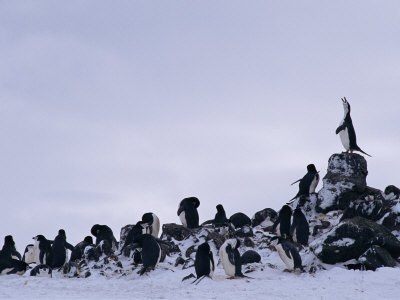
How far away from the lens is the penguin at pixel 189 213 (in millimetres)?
25000

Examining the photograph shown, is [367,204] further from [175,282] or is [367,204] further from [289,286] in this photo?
[175,282]

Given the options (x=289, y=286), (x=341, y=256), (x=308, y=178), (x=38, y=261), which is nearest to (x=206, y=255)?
(x=289, y=286)

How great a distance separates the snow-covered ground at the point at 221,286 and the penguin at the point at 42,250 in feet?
9.83

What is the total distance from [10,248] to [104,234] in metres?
3.37

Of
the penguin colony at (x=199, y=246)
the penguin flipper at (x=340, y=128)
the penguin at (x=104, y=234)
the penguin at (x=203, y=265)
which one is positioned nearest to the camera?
the penguin at (x=203, y=265)

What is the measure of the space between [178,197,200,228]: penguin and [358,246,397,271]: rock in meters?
9.02

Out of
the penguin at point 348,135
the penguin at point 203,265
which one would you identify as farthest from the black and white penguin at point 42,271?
the penguin at point 348,135

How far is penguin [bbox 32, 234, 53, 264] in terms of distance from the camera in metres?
21.4

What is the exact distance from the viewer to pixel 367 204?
21.9 meters

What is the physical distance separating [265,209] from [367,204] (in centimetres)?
544

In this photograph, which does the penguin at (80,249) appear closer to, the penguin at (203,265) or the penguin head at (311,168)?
the penguin at (203,265)

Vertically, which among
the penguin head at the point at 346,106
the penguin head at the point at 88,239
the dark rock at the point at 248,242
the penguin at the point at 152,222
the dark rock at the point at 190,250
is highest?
the penguin head at the point at 346,106

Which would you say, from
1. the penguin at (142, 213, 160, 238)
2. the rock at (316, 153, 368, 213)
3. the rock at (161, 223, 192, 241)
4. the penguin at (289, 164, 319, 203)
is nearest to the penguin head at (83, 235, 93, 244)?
the penguin at (142, 213, 160, 238)

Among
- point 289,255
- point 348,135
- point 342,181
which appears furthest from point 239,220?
point 289,255
